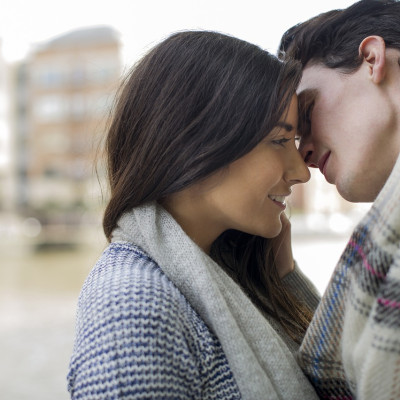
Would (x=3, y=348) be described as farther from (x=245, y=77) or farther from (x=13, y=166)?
(x=13, y=166)

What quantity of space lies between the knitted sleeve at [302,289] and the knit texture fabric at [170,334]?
397 mm

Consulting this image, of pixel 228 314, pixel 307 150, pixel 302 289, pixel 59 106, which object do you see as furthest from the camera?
pixel 59 106

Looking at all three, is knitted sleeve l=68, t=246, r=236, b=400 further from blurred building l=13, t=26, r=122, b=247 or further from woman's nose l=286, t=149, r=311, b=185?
blurred building l=13, t=26, r=122, b=247

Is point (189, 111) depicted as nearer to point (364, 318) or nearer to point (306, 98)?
point (306, 98)

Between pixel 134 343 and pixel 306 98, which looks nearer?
pixel 134 343

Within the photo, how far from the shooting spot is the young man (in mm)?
758

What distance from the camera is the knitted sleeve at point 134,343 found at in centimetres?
79

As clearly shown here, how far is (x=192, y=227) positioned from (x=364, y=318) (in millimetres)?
429

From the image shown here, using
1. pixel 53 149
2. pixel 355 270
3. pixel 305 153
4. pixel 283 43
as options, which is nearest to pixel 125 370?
pixel 355 270

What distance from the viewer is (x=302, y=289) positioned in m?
1.36

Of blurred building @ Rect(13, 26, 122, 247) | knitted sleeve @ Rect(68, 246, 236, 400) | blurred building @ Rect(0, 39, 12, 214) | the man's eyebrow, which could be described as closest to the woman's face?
the man's eyebrow

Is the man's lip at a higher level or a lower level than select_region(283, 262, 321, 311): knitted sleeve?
higher

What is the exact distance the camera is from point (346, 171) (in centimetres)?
116

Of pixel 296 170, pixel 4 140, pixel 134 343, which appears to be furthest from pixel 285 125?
pixel 4 140
